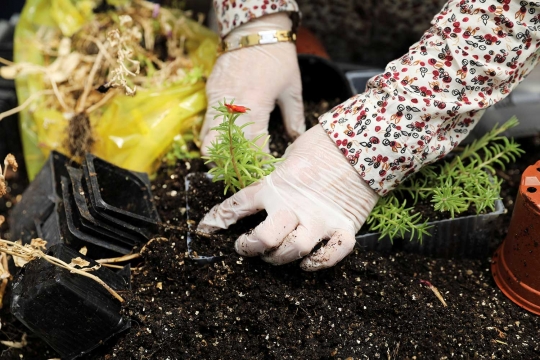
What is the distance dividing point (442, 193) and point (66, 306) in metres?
0.79

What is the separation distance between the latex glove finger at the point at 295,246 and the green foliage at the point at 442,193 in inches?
6.7

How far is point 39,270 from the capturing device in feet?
3.08

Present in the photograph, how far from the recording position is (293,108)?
134 centimetres

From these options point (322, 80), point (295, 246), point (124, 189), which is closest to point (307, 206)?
point (295, 246)

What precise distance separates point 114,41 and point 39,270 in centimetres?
54

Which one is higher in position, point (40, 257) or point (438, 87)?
point (438, 87)

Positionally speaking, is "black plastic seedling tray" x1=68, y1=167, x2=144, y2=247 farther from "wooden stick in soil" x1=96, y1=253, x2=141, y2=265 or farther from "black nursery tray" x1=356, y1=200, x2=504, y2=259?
"black nursery tray" x1=356, y1=200, x2=504, y2=259

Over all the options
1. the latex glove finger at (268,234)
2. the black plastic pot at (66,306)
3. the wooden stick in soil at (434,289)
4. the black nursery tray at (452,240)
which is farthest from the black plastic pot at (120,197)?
the wooden stick in soil at (434,289)

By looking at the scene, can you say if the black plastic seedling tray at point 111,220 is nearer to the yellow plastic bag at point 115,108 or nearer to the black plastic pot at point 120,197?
the black plastic pot at point 120,197

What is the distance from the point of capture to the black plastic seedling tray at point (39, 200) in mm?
1210

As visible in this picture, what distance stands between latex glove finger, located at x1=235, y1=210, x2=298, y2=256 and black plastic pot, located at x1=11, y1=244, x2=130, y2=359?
27 centimetres

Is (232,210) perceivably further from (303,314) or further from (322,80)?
(322,80)

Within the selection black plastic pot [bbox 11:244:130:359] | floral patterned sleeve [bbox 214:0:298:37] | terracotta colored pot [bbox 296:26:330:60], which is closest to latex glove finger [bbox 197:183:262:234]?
black plastic pot [bbox 11:244:130:359]

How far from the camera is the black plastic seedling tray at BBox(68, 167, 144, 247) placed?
42.1 inches
